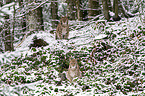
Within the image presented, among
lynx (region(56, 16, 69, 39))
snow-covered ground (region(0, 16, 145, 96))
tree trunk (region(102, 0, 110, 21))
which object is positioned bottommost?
snow-covered ground (region(0, 16, 145, 96))

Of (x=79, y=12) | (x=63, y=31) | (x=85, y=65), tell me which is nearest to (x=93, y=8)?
(x=63, y=31)

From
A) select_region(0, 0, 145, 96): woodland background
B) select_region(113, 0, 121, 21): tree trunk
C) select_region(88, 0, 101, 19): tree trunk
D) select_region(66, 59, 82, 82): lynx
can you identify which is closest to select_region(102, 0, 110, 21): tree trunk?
select_region(0, 0, 145, 96): woodland background

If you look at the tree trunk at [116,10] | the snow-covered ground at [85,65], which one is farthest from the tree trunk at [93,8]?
the snow-covered ground at [85,65]

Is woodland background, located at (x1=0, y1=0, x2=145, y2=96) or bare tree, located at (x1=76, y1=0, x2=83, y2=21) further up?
bare tree, located at (x1=76, y1=0, x2=83, y2=21)

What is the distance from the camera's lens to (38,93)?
8664 mm

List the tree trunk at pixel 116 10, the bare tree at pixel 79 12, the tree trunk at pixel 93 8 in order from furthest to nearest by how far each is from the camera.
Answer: the bare tree at pixel 79 12, the tree trunk at pixel 93 8, the tree trunk at pixel 116 10

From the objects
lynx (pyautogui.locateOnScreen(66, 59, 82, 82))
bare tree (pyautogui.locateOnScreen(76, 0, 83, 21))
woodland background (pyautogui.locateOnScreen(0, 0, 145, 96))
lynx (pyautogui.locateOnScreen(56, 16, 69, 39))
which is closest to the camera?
woodland background (pyautogui.locateOnScreen(0, 0, 145, 96))

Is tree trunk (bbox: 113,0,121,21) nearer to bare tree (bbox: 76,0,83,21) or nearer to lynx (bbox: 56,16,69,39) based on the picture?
lynx (bbox: 56,16,69,39)

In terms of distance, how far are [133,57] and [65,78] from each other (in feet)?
11.2

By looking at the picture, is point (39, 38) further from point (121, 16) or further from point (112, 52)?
point (121, 16)

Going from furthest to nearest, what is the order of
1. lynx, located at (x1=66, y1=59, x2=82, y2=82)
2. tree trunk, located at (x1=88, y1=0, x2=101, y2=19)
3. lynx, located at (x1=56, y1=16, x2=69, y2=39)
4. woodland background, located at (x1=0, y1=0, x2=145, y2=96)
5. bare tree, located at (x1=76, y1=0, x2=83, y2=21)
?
bare tree, located at (x1=76, y1=0, x2=83, y2=21)
tree trunk, located at (x1=88, y1=0, x2=101, y2=19)
lynx, located at (x1=56, y1=16, x2=69, y2=39)
lynx, located at (x1=66, y1=59, x2=82, y2=82)
woodland background, located at (x1=0, y1=0, x2=145, y2=96)

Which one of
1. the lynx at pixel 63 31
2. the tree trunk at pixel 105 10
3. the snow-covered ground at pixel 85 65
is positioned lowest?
the snow-covered ground at pixel 85 65

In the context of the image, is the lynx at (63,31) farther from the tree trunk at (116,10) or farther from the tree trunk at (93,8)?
the tree trunk at (116,10)

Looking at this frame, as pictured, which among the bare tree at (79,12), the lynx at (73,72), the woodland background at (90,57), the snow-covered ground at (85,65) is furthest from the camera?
the bare tree at (79,12)
